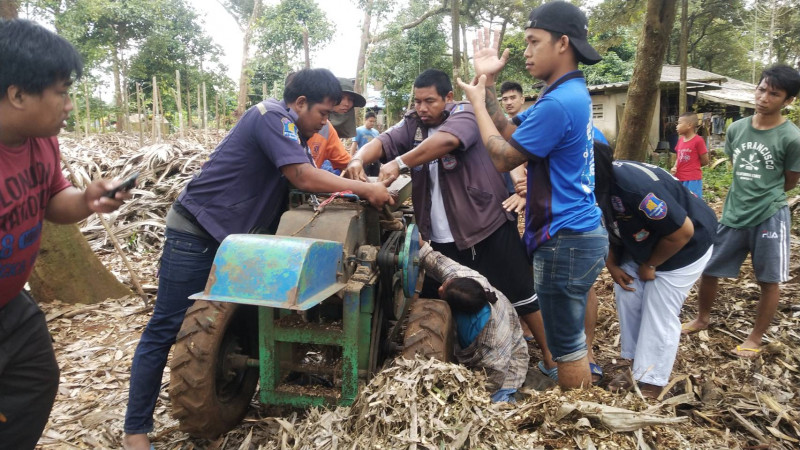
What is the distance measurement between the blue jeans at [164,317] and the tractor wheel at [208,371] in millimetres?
146

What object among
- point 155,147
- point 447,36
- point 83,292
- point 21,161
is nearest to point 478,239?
point 21,161

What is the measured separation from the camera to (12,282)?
2.02 metres

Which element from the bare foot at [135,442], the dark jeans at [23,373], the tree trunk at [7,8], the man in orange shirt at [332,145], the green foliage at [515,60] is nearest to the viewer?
the dark jeans at [23,373]

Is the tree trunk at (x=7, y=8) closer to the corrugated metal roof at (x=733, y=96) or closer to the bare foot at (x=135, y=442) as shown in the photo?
the bare foot at (x=135, y=442)

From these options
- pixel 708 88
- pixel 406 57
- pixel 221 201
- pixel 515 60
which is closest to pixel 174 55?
pixel 406 57

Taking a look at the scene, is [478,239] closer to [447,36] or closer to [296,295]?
[296,295]

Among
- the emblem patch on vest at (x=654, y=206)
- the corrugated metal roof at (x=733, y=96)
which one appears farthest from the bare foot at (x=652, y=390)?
the corrugated metal roof at (x=733, y=96)

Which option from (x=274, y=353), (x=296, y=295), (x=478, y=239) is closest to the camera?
(x=296, y=295)

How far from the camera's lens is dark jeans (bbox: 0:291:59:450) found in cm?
201

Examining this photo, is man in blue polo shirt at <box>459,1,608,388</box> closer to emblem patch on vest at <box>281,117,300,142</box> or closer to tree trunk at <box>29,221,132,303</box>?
emblem patch on vest at <box>281,117,300,142</box>

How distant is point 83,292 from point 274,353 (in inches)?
155

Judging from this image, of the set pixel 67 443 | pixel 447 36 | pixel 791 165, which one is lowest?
pixel 67 443

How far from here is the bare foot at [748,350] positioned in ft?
14.0

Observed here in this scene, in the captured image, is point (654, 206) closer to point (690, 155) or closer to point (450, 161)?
point (450, 161)
